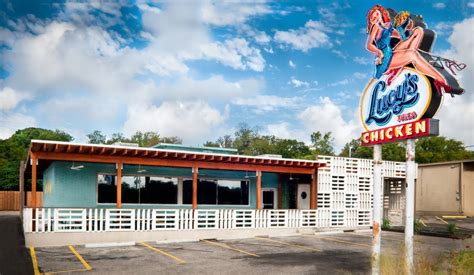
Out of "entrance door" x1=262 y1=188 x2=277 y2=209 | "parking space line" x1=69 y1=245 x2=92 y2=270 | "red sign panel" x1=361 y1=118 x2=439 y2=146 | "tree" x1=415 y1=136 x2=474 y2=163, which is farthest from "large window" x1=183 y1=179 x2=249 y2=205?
"tree" x1=415 y1=136 x2=474 y2=163

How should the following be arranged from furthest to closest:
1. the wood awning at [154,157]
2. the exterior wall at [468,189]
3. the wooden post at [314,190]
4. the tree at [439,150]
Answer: the tree at [439,150] < the exterior wall at [468,189] < the wooden post at [314,190] < the wood awning at [154,157]

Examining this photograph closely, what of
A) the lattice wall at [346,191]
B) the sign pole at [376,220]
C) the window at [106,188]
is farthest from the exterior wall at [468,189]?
the window at [106,188]

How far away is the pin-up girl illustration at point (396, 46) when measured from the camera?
30.9 ft

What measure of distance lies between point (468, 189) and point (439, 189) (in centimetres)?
241

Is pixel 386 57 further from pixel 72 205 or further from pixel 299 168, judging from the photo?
pixel 72 205

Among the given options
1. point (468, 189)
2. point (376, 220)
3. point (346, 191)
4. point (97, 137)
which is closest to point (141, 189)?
point (346, 191)

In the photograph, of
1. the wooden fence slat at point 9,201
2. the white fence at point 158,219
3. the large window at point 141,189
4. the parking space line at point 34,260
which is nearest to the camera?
the parking space line at point 34,260

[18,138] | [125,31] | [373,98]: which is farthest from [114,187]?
[18,138]

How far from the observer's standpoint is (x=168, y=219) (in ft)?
58.0

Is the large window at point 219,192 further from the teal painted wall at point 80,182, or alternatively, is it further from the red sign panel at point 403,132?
the red sign panel at point 403,132

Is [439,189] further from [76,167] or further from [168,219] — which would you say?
[76,167]

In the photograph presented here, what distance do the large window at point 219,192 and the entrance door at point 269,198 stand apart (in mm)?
1272

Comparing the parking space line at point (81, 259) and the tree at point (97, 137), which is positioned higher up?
the tree at point (97, 137)

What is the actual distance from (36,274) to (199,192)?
11.0 metres
